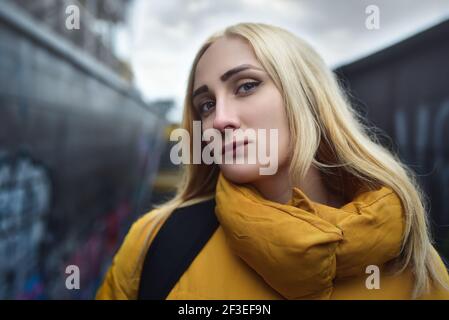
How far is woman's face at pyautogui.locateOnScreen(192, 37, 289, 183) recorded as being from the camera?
1.08 m

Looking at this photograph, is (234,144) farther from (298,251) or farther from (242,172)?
(298,251)

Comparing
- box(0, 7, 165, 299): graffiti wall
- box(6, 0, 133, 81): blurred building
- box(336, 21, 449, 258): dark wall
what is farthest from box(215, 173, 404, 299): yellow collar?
box(336, 21, 449, 258): dark wall

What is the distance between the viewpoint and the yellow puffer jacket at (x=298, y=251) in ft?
2.96

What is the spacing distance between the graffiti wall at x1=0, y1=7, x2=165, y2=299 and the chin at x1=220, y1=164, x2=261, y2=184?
2.63 feet

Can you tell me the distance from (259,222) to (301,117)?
0.39m

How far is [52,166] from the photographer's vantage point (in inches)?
132

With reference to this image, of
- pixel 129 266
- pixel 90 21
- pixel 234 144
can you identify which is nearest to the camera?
pixel 234 144

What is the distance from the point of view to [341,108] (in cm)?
120

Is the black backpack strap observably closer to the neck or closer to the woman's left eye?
the neck

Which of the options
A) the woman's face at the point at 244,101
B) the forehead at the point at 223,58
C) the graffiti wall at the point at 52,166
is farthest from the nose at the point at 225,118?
the graffiti wall at the point at 52,166

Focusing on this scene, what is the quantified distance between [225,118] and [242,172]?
187mm

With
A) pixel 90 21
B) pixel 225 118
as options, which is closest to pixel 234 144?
pixel 225 118
